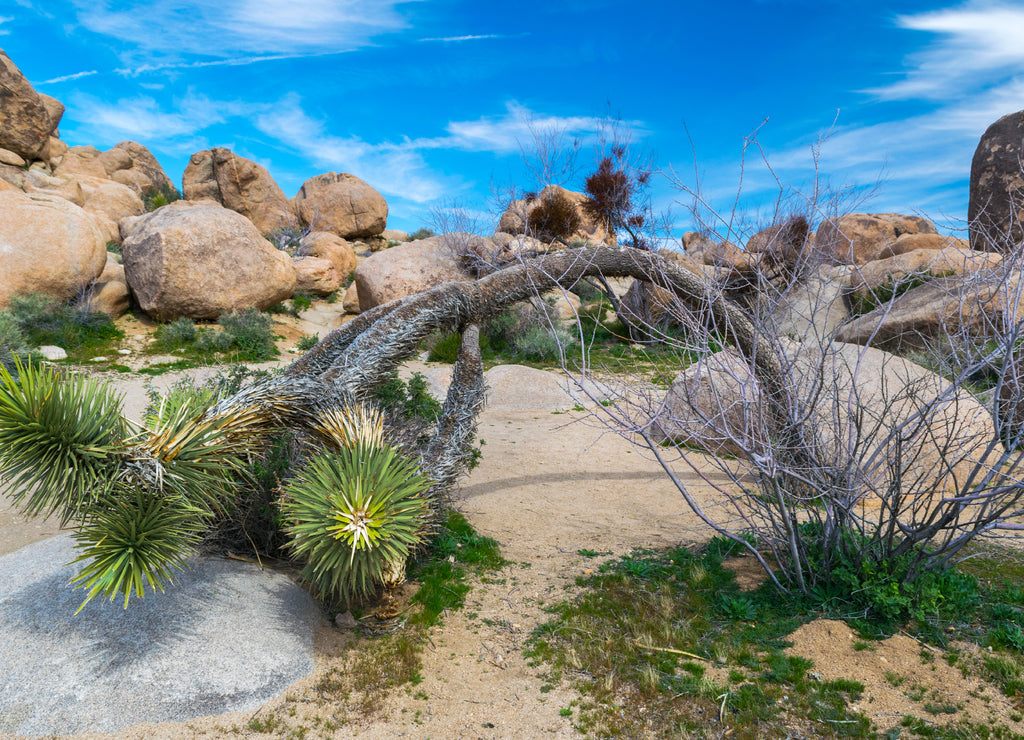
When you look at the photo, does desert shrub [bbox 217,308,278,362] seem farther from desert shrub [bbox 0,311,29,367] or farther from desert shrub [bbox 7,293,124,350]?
desert shrub [bbox 0,311,29,367]

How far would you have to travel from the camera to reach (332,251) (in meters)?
22.6

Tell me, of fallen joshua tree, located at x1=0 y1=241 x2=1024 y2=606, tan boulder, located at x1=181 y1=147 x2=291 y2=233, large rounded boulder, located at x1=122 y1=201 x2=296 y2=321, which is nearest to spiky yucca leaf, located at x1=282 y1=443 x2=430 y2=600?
fallen joshua tree, located at x1=0 y1=241 x2=1024 y2=606

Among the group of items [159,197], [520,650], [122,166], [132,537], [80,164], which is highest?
[122,166]

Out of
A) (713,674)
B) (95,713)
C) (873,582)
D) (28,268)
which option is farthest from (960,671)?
(28,268)

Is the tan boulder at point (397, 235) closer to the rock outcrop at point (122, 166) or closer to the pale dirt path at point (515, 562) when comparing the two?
the rock outcrop at point (122, 166)

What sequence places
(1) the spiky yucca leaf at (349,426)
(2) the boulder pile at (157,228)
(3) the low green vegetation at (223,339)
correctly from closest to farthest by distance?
1. (1) the spiky yucca leaf at (349,426)
2. (2) the boulder pile at (157,228)
3. (3) the low green vegetation at (223,339)

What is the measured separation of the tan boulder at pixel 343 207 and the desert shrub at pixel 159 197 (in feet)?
24.1

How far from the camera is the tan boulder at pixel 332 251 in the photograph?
22.3m

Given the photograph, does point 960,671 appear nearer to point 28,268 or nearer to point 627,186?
point 627,186

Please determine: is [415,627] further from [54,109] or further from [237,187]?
[54,109]

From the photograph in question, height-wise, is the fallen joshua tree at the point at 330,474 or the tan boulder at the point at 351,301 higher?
the tan boulder at the point at 351,301

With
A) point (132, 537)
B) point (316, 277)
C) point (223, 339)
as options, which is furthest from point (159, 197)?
point (132, 537)

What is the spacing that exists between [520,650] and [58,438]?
2928mm

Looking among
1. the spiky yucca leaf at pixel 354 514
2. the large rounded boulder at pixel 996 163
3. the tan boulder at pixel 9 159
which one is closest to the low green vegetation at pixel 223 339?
the spiky yucca leaf at pixel 354 514
